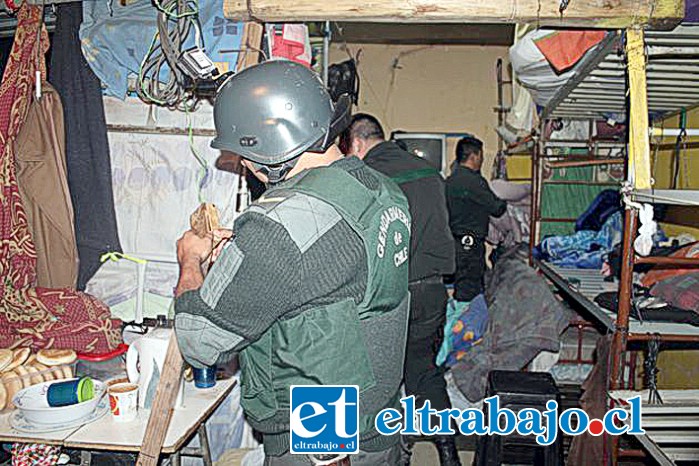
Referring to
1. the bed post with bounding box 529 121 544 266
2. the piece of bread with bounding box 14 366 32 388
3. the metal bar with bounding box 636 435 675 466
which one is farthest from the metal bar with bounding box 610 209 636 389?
the bed post with bounding box 529 121 544 266

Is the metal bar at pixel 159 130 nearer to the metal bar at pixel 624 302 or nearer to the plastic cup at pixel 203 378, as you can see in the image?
the plastic cup at pixel 203 378

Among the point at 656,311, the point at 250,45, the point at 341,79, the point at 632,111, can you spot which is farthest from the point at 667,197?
the point at 341,79

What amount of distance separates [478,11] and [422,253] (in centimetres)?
161

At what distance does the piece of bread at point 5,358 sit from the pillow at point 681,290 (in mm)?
Answer: 2871

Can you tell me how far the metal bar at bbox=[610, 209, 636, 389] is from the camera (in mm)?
2314

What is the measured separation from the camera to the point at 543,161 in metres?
4.95

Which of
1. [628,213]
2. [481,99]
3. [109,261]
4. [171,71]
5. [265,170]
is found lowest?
[109,261]

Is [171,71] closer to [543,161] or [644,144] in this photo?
[644,144]

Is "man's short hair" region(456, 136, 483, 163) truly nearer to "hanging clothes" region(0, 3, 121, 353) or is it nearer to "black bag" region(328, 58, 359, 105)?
"black bag" region(328, 58, 359, 105)

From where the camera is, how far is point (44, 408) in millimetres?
2100

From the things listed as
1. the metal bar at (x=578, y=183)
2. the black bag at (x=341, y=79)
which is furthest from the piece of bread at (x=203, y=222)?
the metal bar at (x=578, y=183)

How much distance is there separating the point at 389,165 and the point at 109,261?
1.65m

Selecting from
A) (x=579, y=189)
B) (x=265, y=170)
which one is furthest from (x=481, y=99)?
(x=265, y=170)

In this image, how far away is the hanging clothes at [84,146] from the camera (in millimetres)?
2762
